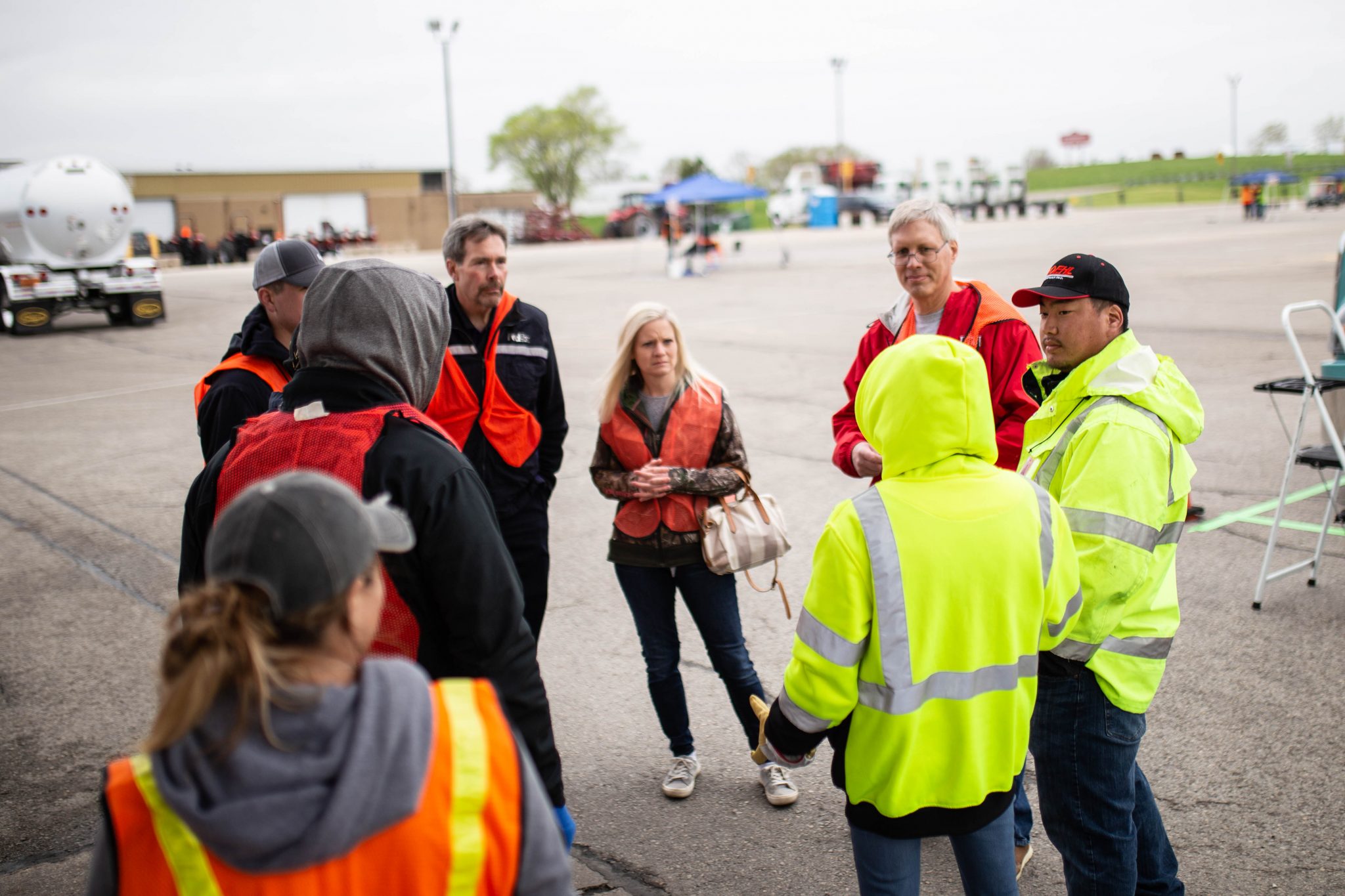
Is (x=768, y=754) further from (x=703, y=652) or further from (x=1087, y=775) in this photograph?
(x=703, y=652)

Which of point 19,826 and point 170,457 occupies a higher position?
point 170,457

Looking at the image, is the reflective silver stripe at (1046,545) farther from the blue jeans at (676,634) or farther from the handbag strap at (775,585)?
the blue jeans at (676,634)

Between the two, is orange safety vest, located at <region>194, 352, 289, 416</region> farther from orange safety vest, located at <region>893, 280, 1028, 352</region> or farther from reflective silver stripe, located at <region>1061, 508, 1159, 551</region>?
reflective silver stripe, located at <region>1061, 508, 1159, 551</region>

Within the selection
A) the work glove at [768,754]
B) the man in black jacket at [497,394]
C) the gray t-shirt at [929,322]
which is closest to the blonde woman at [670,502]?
the man in black jacket at [497,394]

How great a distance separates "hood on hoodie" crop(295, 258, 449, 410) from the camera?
212 centimetres

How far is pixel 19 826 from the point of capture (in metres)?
3.58

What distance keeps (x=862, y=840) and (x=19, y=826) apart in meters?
3.06

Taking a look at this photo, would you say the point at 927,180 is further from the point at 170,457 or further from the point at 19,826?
the point at 19,826

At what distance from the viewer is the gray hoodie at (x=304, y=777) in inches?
48.1

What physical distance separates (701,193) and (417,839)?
26893 millimetres

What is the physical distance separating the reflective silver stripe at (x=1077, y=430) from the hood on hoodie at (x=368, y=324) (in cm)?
160

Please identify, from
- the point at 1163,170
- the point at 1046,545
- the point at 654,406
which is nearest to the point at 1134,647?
the point at 1046,545

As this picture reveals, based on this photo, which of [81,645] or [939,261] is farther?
[81,645]

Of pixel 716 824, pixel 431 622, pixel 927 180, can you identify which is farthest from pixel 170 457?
pixel 927 180
